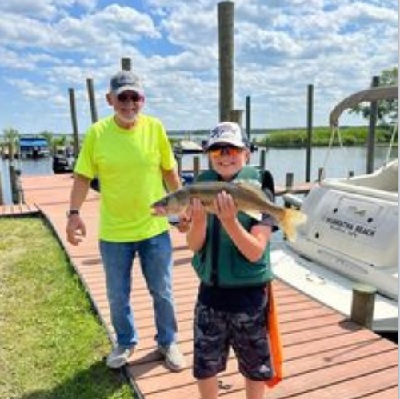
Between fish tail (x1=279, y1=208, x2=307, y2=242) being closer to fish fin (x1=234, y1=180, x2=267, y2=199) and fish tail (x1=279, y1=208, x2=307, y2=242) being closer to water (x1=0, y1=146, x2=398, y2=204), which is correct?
fish fin (x1=234, y1=180, x2=267, y2=199)

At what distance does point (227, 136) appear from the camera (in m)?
2.43

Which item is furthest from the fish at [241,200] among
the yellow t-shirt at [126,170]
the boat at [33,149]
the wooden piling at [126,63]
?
the boat at [33,149]

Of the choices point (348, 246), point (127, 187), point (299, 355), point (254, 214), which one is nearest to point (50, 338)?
point (127, 187)

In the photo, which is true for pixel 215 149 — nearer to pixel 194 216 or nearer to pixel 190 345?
pixel 194 216

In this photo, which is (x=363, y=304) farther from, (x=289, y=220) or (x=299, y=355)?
(x=289, y=220)

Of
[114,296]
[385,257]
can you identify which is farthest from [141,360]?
[385,257]

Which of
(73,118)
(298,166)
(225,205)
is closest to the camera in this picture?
(225,205)

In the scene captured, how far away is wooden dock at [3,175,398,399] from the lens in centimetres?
347

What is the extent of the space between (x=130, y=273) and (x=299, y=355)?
1444mm

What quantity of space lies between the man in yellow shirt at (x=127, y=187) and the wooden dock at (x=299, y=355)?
0.47 m

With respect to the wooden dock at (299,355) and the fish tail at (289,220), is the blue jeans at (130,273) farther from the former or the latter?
the fish tail at (289,220)

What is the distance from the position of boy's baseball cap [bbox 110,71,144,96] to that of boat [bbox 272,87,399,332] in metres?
3.00

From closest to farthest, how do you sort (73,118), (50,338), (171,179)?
(171,179)
(50,338)
(73,118)

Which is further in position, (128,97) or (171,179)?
(171,179)
